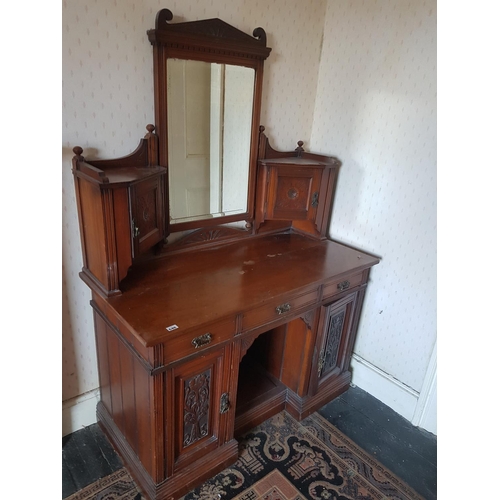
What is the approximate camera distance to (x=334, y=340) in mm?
1996

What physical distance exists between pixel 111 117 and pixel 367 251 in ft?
4.58

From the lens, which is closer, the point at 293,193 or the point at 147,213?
the point at 147,213

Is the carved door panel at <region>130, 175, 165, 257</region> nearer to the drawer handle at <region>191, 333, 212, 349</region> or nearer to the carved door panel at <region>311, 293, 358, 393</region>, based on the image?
the drawer handle at <region>191, 333, 212, 349</region>

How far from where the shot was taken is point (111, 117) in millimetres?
1484

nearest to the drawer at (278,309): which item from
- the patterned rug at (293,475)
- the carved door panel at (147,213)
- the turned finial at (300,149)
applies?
the carved door panel at (147,213)

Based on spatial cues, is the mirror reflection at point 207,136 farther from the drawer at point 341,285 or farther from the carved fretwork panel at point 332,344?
the carved fretwork panel at point 332,344

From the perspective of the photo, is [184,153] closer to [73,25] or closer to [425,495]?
[73,25]

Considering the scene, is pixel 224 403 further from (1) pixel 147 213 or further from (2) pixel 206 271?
(1) pixel 147 213

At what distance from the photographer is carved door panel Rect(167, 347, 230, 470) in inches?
55.1

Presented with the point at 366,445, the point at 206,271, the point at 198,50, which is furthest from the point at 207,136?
the point at 366,445

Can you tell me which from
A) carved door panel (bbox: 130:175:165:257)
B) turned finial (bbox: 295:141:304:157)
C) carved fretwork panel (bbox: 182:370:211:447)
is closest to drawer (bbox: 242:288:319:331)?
carved fretwork panel (bbox: 182:370:211:447)

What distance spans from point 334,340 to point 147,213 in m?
1.14

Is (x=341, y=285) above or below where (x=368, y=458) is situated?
above

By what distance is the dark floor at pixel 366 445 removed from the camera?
163 cm
